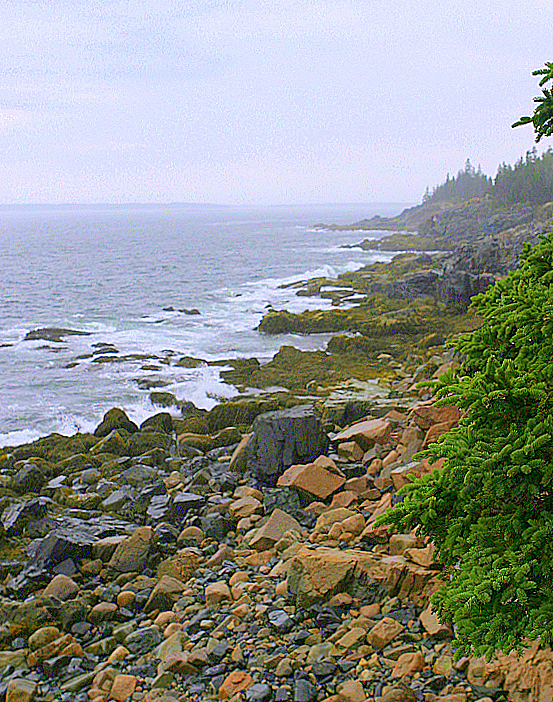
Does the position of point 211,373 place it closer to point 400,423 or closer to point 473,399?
point 400,423

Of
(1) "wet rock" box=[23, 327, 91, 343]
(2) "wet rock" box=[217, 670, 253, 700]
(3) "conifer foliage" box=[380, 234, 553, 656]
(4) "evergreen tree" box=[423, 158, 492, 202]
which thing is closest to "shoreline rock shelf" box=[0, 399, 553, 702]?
(2) "wet rock" box=[217, 670, 253, 700]

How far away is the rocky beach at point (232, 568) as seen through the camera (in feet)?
19.5

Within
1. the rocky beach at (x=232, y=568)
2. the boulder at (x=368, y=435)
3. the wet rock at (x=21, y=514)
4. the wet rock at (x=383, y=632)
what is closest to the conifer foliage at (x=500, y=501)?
the rocky beach at (x=232, y=568)

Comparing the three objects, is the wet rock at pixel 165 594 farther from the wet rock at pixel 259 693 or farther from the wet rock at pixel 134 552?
the wet rock at pixel 259 693

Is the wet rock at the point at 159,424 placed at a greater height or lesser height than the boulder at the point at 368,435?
lesser

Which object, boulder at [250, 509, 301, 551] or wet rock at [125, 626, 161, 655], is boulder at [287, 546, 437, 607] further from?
wet rock at [125, 626, 161, 655]

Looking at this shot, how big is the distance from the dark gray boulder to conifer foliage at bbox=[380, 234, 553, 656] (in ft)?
21.5

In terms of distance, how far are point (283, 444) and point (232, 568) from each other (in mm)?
3263

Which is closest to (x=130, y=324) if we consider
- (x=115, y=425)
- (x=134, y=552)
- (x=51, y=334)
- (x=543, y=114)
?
(x=51, y=334)

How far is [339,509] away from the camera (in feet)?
29.6

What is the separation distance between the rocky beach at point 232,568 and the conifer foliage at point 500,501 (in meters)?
0.75

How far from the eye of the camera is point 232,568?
842 cm

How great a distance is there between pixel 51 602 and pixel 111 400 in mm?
13600

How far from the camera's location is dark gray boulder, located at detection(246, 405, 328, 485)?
11.2 m
